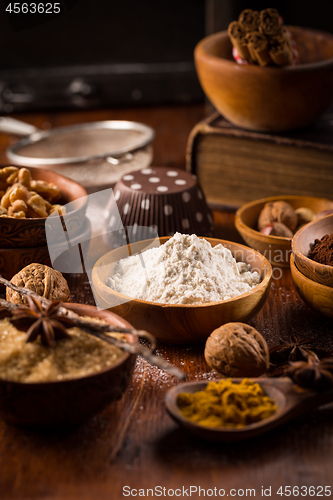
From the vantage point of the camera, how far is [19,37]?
1.95 metres

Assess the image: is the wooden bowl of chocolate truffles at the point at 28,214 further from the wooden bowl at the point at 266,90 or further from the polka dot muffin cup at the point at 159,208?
the wooden bowl at the point at 266,90

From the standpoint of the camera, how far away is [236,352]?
663 mm

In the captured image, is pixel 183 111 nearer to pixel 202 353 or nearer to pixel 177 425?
pixel 202 353

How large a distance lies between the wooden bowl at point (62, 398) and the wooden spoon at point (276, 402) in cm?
6

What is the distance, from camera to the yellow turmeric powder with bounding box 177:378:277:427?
59 cm

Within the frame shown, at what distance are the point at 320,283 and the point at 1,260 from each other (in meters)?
0.49

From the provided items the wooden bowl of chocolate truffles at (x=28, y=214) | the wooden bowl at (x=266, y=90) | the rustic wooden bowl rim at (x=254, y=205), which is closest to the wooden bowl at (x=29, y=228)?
the wooden bowl of chocolate truffles at (x=28, y=214)

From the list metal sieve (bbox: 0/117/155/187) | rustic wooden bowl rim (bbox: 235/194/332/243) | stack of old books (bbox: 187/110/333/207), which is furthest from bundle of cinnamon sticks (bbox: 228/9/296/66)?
metal sieve (bbox: 0/117/155/187)

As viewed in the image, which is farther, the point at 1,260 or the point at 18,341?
the point at 1,260

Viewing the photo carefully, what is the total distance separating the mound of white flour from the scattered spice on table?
9 cm

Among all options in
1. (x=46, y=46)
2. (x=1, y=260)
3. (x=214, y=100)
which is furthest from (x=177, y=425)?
(x=46, y=46)

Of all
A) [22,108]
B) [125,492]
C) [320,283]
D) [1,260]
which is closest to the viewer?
[125,492]

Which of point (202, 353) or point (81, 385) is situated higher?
point (81, 385)

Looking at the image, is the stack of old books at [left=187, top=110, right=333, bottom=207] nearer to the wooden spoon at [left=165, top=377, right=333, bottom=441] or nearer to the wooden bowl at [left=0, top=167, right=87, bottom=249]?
the wooden bowl at [left=0, top=167, right=87, bottom=249]
